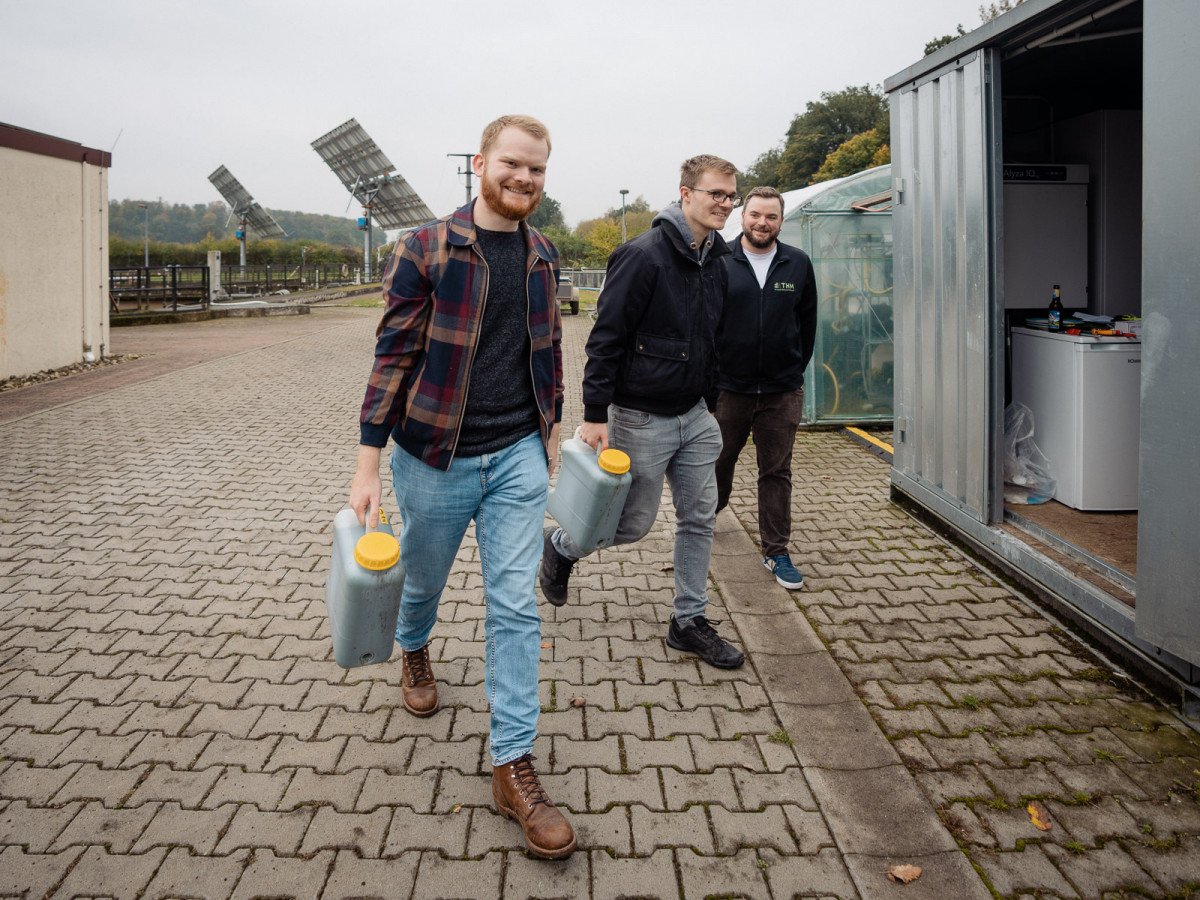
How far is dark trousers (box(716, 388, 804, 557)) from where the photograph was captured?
4863mm

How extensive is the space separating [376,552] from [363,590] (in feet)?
0.38

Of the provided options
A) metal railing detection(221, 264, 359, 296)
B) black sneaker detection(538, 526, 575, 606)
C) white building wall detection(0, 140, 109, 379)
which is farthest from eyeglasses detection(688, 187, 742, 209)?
metal railing detection(221, 264, 359, 296)

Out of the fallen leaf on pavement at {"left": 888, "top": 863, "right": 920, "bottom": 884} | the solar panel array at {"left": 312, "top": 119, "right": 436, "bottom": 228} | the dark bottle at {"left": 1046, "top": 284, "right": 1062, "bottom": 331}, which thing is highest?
the solar panel array at {"left": 312, "top": 119, "right": 436, "bottom": 228}

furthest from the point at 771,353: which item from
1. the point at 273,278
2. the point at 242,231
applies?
the point at 242,231

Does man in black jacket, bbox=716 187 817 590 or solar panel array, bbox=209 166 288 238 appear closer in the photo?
man in black jacket, bbox=716 187 817 590

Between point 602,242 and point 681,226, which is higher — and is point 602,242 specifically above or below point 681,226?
above

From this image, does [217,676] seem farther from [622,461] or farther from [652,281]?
[652,281]

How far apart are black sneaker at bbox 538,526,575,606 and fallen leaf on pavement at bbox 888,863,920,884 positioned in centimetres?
209

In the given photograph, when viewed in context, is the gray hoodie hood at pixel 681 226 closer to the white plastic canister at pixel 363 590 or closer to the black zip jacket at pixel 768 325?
the black zip jacket at pixel 768 325

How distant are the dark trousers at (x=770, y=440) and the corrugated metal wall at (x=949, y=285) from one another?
1032 mm

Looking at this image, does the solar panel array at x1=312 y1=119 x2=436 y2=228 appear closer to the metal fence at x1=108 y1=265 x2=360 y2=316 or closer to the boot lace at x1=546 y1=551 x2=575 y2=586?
the metal fence at x1=108 y1=265 x2=360 y2=316

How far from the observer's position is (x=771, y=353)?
15.6ft

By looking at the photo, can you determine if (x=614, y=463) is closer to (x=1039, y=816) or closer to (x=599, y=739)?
(x=599, y=739)

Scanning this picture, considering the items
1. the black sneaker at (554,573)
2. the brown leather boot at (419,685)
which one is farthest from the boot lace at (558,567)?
the brown leather boot at (419,685)
